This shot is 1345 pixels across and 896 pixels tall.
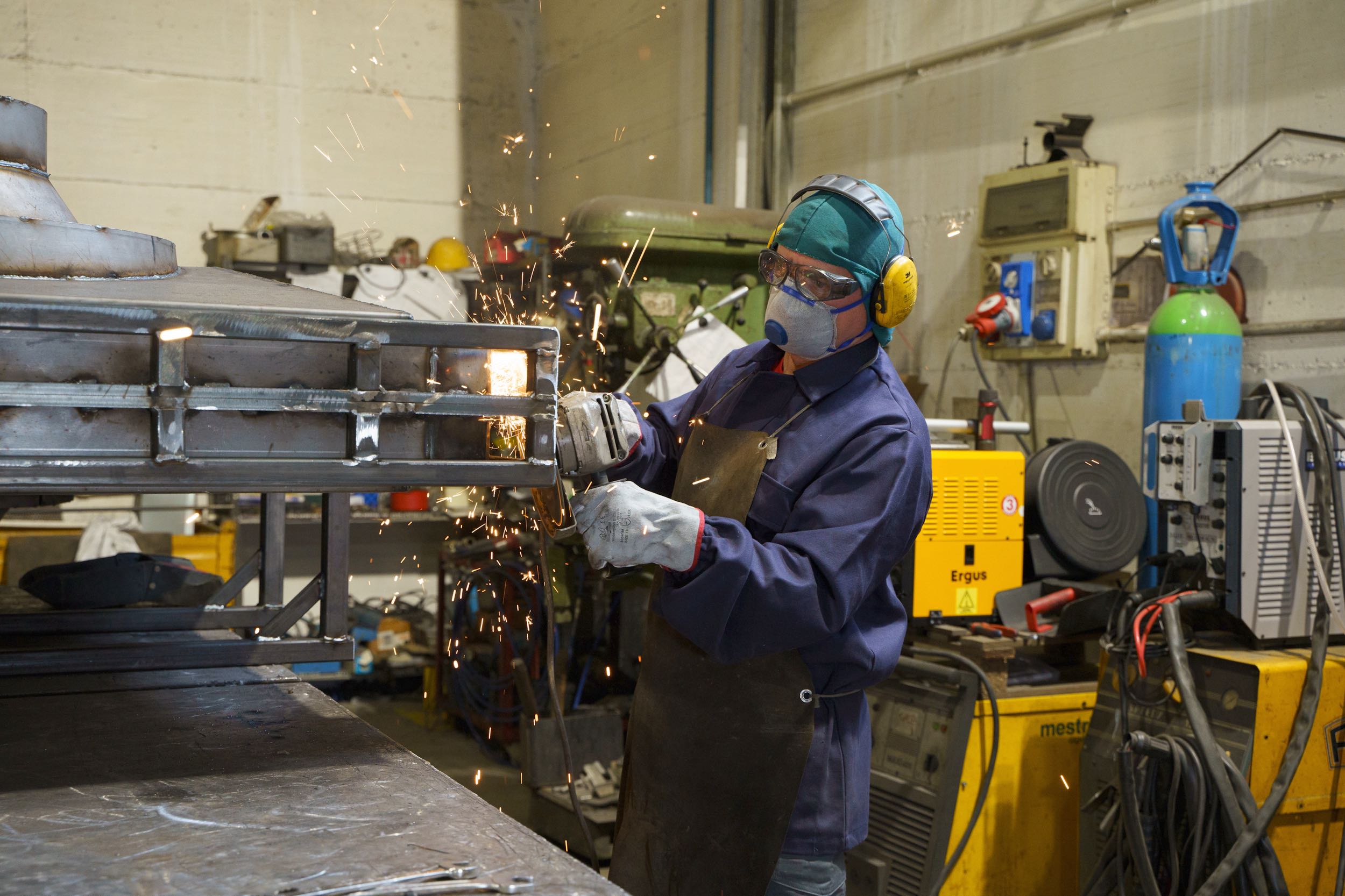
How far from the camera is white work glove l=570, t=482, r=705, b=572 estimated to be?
1.66m

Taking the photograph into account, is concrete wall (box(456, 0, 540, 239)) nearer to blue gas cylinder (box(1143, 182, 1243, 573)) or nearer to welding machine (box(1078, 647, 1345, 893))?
blue gas cylinder (box(1143, 182, 1243, 573))

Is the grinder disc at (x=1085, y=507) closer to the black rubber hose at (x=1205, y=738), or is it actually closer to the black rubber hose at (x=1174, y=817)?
the black rubber hose at (x=1205, y=738)

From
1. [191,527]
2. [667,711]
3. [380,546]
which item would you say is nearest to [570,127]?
[380,546]

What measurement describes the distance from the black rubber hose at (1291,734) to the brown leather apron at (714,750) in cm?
104

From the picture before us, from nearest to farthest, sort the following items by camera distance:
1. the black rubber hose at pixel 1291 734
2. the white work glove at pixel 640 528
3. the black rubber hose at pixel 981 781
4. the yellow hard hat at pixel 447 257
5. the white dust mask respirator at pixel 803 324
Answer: the white work glove at pixel 640 528
the white dust mask respirator at pixel 803 324
the black rubber hose at pixel 1291 734
the black rubber hose at pixel 981 781
the yellow hard hat at pixel 447 257

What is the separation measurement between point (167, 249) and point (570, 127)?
5686 mm

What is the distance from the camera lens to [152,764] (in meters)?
1.55

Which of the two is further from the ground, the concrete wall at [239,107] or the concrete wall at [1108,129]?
the concrete wall at [239,107]

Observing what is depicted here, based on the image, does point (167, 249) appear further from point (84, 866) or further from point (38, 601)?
point (38, 601)

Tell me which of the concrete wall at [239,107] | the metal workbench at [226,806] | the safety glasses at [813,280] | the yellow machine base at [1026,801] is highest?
the concrete wall at [239,107]

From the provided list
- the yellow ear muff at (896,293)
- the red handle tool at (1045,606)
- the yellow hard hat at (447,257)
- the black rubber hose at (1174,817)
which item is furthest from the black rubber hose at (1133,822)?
the yellow hard hat at (447,257)

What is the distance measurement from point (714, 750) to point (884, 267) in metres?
0.86

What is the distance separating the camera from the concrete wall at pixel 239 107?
6414 mm

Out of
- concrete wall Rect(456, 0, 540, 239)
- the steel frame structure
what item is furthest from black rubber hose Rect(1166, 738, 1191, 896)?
concrete wall Rect(456, 0, 540, 239)
